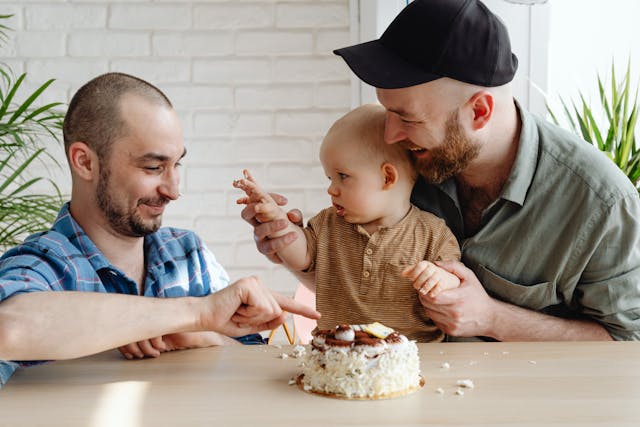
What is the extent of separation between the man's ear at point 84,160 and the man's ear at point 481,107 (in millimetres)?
989

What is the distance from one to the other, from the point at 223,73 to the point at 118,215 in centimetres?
183

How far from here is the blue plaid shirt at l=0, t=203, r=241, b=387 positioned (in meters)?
1.77

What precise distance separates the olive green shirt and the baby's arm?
45 centimetres

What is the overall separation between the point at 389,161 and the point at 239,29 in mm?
1775

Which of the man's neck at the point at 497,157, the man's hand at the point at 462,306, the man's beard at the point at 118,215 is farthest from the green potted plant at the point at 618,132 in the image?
the man's beard at the point at 118,215

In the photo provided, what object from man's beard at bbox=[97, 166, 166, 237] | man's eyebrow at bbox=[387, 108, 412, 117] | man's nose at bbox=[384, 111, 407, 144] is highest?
man's eyebrow at bbox=[387, 108, 412, 117]

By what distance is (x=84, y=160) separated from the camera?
80.6 inches

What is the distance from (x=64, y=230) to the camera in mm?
1997

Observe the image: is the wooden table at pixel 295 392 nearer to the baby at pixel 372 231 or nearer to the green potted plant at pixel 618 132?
the baby at pixel 372 231

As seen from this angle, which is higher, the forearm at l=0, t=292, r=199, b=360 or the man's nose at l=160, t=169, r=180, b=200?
the man's nose at l=160, t=169, r=180, b=200

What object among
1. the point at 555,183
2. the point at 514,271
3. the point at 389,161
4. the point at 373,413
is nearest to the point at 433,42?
the point at 389,161

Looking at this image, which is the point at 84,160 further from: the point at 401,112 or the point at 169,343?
the point at 401,112

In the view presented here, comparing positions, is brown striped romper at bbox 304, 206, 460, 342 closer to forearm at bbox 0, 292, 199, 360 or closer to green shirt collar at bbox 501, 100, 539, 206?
green shirt collar at bbox 501, 100, 539, 206

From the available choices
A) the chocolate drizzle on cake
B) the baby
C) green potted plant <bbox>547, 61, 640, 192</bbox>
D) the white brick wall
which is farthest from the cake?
the white brick wall
